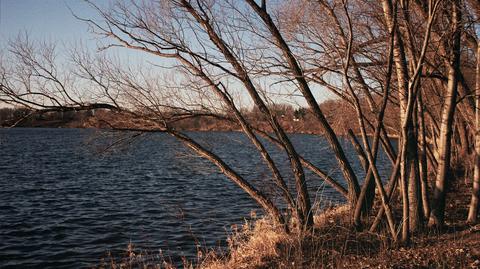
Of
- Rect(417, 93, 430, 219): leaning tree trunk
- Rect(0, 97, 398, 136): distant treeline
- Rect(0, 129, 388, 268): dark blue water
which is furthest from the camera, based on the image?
Rect(0, 129, 388, 268): dark blue water

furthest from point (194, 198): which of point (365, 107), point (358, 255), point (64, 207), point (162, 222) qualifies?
point (358, 255)

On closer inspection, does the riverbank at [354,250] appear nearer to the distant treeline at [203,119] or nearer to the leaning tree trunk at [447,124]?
the leaning tree trunk at [447,124]

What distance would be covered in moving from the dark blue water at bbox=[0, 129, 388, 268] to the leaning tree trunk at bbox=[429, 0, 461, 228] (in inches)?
85.1

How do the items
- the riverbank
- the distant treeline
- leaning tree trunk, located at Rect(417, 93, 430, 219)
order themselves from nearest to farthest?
the riverbank → the distant treeline → leaning tree trunk, located at Rect(417, 93, 430, 219)

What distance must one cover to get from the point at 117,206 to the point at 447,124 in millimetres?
12156

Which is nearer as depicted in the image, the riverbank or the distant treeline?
the riverbank

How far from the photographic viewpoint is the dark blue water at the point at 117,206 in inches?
351

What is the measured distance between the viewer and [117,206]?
1555cm

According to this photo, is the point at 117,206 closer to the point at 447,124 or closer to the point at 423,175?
the point at 423,175

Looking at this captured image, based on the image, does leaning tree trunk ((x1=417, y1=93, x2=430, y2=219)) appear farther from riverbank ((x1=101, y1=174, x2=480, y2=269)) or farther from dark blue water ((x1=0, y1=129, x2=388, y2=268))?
dark blue water ((x1=0, y1=129, x2=388, y2=268))

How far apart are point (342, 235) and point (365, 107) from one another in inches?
194

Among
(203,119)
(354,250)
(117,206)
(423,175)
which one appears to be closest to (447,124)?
(423,175)

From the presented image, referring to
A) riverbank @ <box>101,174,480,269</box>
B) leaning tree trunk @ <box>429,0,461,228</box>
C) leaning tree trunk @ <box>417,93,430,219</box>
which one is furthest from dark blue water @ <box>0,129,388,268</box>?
leaning tree trunk @ <box>429,0,461,228</box>

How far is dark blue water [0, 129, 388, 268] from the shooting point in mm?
8916
